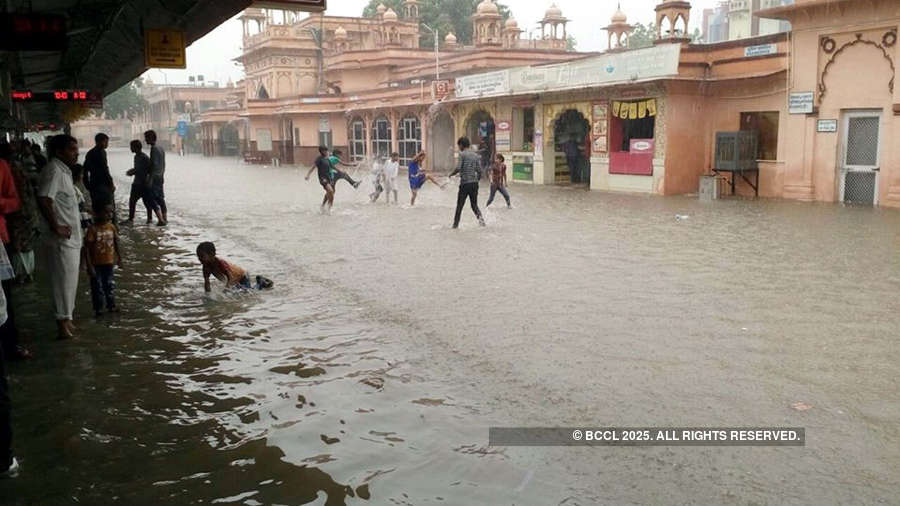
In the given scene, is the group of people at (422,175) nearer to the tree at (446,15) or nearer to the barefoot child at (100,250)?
the barefoot child at (100,250)

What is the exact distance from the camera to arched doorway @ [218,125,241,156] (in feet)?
208

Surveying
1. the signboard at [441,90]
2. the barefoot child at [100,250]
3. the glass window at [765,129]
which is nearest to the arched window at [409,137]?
the signboard at [441,90]

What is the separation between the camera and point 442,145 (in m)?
33.9

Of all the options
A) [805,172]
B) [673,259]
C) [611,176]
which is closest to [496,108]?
[611,176]

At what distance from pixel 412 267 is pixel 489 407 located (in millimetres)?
4955

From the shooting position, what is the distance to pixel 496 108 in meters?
27.7

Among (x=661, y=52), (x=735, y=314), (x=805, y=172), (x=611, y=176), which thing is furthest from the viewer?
(x=611, y=176)

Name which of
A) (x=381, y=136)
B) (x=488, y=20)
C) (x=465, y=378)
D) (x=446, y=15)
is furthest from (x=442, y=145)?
(x=446, y=15)

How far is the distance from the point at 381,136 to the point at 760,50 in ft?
72.5

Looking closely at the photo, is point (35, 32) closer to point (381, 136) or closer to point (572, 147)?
point (572, 147)

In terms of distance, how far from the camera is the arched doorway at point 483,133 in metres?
29.8

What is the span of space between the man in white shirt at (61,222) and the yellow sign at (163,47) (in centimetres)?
425

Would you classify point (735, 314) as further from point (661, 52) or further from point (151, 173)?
point (661, 52)

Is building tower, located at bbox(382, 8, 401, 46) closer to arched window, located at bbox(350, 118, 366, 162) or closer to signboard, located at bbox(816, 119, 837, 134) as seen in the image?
arched window, located at bbox(350, 118, 366, 162)
